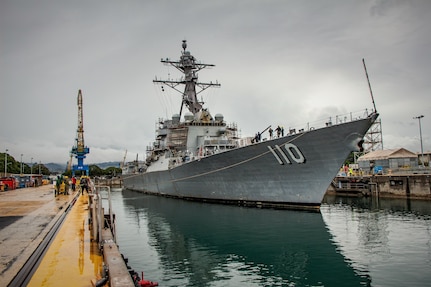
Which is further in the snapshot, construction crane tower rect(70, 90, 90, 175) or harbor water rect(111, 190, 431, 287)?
construction crane tower rect(70, 90, 90, 175)

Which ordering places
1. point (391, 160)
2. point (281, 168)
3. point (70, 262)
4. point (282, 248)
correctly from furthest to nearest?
point (391, 160) → point (281, 168) → point (282, 248) → point (70, 262)

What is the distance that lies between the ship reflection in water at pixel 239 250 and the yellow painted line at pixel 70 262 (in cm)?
221

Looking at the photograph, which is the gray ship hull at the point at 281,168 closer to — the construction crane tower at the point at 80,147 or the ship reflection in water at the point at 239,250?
the ship reflection in water at the point at 239,250

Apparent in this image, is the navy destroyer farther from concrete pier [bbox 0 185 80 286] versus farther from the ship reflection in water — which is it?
concrete pier [bbox 0 185 80 286]

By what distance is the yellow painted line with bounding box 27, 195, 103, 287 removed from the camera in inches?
175

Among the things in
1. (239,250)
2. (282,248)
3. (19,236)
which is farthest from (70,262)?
(282,248)

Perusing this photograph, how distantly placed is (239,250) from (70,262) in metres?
6.25

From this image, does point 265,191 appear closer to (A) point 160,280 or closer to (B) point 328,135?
(B) point 328,135

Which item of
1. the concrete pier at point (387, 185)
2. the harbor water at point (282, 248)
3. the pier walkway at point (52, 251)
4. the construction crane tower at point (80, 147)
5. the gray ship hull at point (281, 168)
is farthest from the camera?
the construction crane tower at point (80, 147)

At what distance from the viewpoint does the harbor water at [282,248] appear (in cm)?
794

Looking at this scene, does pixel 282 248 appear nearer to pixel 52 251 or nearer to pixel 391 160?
pixel 52 251

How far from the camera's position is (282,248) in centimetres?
1067

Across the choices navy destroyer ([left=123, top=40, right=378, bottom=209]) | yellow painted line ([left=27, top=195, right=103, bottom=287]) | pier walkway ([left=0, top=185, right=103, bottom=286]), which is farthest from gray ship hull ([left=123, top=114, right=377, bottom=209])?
yellow painted line ([left=27, top=195, right=103, bottom=287])

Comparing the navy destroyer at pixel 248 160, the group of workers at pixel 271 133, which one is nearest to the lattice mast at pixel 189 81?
the navy destroyer at pixel 248 160
